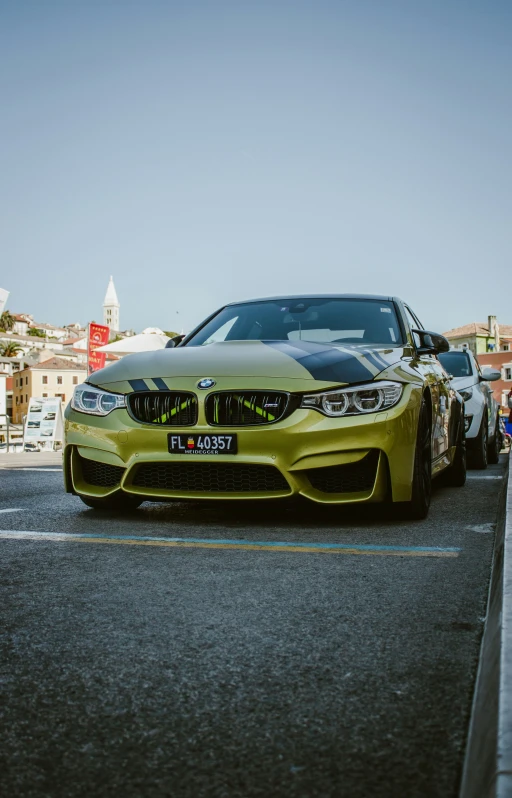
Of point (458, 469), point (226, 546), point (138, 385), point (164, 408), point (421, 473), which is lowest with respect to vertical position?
point (458, 469)

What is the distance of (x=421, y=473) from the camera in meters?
4.98

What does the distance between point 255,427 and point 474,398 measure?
667 centimetres

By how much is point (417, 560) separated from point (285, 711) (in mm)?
1919

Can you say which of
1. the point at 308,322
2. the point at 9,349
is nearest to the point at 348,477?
the point at 308,322

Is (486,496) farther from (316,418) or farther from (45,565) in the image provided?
(45,565)

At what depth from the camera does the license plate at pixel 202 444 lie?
460 cm

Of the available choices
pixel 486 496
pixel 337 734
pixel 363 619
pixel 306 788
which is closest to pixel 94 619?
pixel 363 619

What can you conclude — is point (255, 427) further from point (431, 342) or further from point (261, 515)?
point (431, 342)

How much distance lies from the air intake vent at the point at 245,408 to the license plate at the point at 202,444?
9 cm

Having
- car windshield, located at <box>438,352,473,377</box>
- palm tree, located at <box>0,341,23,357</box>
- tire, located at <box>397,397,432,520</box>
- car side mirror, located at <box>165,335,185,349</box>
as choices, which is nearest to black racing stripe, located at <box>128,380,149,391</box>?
car side mirror, located at <box>165,335,185,349</box>

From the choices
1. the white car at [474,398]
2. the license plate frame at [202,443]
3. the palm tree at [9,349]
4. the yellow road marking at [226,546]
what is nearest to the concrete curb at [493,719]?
the yellow road marking at [226,546]

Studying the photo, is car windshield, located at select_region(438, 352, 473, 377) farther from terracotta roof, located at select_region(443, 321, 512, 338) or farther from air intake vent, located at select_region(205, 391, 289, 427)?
terracotta roof, located at select_region(443, 321, 512, 338)

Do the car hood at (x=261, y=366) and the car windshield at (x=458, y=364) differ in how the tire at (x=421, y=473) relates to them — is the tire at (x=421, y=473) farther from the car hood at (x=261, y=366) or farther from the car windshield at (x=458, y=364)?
the car windshield at (x=458, y=364)

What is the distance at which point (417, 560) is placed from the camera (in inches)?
142
